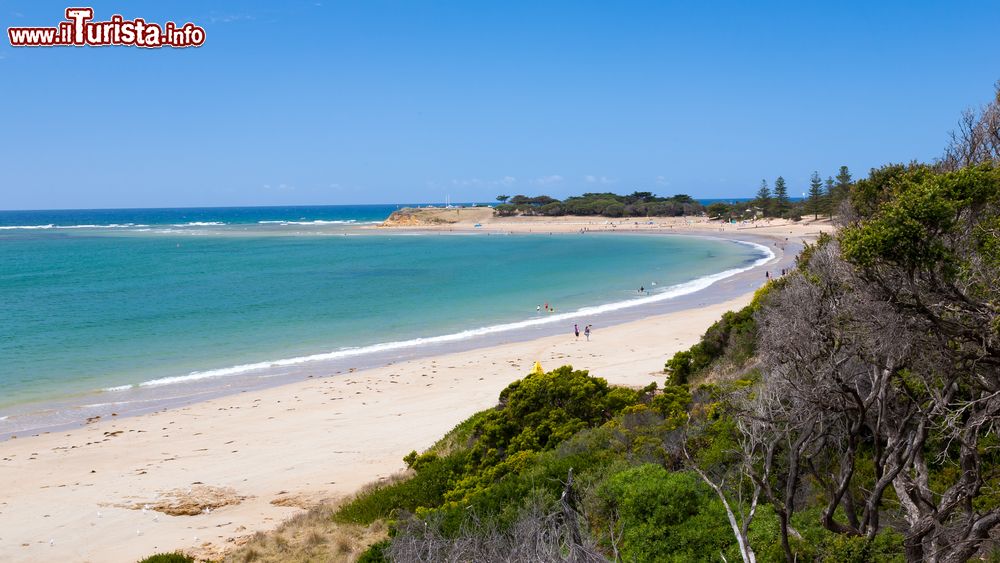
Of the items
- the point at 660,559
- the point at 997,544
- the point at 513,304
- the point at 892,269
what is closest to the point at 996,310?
the point at 892,269

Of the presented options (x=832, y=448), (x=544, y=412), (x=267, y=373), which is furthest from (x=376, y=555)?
(x=267, y=373)

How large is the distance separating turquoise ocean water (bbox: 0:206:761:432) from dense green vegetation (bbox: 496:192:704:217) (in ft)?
157

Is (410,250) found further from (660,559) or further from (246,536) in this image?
(660,559)

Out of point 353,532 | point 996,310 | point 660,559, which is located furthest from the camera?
point 353,532

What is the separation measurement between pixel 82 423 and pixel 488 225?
108976 millimetres

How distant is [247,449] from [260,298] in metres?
25.0

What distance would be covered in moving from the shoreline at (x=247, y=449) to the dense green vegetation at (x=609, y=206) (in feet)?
339

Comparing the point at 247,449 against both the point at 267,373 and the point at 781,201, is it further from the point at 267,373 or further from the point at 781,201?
the point at 781,201

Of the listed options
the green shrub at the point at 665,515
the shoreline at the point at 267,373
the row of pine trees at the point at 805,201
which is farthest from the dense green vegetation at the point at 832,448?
the row of pine trees at the point at 805,201

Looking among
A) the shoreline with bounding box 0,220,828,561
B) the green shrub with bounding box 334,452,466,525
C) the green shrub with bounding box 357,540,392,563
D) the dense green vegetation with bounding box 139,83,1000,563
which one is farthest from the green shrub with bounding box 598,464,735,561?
the shoreline with bounding box 0,220,828,561

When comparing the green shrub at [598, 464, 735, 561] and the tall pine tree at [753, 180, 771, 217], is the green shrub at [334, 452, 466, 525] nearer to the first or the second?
the green shrub at [598, 464, 735, 561]

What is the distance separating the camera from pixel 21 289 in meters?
43.5

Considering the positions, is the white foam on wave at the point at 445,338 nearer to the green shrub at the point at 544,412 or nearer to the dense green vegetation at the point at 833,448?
the green shrub at the point at 544,412

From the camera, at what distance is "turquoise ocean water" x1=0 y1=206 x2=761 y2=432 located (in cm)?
2430
